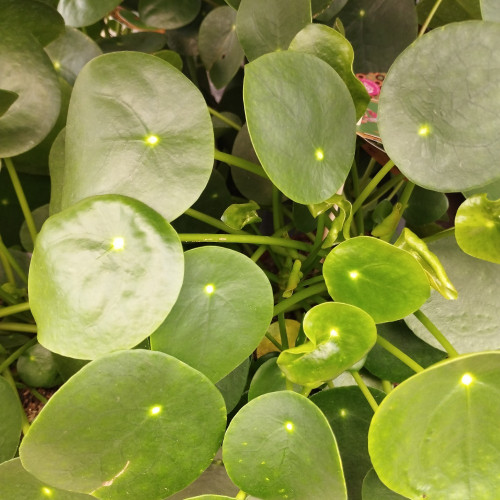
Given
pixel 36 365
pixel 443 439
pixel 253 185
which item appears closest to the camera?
pixel 443 439

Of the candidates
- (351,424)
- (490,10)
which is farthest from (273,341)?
(490,10)

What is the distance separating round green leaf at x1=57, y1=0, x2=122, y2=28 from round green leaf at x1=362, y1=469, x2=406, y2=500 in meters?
0.69

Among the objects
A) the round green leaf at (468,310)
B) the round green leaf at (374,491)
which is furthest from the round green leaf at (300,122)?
the round green leaf at (374,491)

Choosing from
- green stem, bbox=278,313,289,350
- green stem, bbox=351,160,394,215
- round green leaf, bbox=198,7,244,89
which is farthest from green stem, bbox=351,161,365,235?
round green leaf, bbox=198,7,244,89

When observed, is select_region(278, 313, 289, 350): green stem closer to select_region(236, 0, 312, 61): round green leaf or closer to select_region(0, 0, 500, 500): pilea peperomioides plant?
select_region(0, 0, 500, 500): pilea peperomioides plant

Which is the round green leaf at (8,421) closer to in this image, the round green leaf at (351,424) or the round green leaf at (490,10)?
the round green leaf at (351,424)

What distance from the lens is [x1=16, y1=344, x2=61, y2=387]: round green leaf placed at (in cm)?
70

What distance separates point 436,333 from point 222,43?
0.60 meters

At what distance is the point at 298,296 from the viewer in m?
0.66

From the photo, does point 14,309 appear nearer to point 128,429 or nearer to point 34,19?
point 128,429

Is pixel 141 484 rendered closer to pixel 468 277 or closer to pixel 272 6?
pixel 468 277

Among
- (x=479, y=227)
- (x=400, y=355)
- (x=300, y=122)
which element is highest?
(x=300, y=122)

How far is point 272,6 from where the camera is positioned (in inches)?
25.7

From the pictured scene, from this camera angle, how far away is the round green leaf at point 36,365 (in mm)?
705
